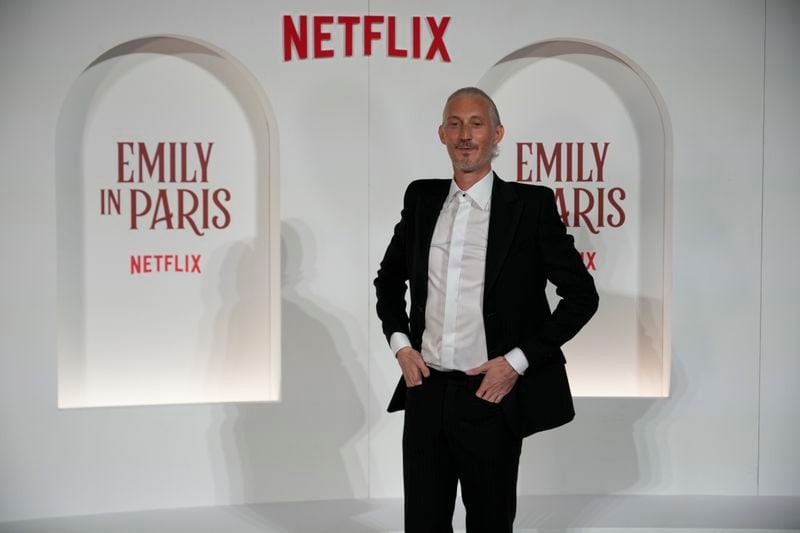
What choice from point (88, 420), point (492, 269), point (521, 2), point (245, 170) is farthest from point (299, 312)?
point (492, 269)

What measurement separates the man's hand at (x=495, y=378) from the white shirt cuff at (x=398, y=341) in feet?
0.72

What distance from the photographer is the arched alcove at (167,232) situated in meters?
3.86

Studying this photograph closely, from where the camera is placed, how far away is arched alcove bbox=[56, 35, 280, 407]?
3859 millimetres

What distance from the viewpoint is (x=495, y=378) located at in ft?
6.58

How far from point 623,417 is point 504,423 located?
197cm

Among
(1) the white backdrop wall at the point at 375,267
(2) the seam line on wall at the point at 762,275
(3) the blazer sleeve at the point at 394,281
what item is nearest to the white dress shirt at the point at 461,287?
(3) the blazer sleeve at the point at 394,281

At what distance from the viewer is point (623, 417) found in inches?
152

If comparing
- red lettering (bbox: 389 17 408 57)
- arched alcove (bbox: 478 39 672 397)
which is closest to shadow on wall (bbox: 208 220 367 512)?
red lettering (bbox: 389 17 408 57)

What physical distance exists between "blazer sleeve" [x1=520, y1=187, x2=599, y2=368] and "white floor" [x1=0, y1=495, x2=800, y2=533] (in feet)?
5.02

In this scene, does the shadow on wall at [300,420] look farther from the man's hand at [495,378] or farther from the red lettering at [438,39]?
the man's hand at [495,378]

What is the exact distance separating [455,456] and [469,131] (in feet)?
2.50

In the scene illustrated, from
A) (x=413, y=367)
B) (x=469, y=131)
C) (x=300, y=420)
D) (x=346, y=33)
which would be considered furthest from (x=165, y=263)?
(x=469, y=131)

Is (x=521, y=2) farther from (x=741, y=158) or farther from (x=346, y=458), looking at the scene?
(x=346, y=458)

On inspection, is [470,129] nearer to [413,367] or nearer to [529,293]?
[529,293]
